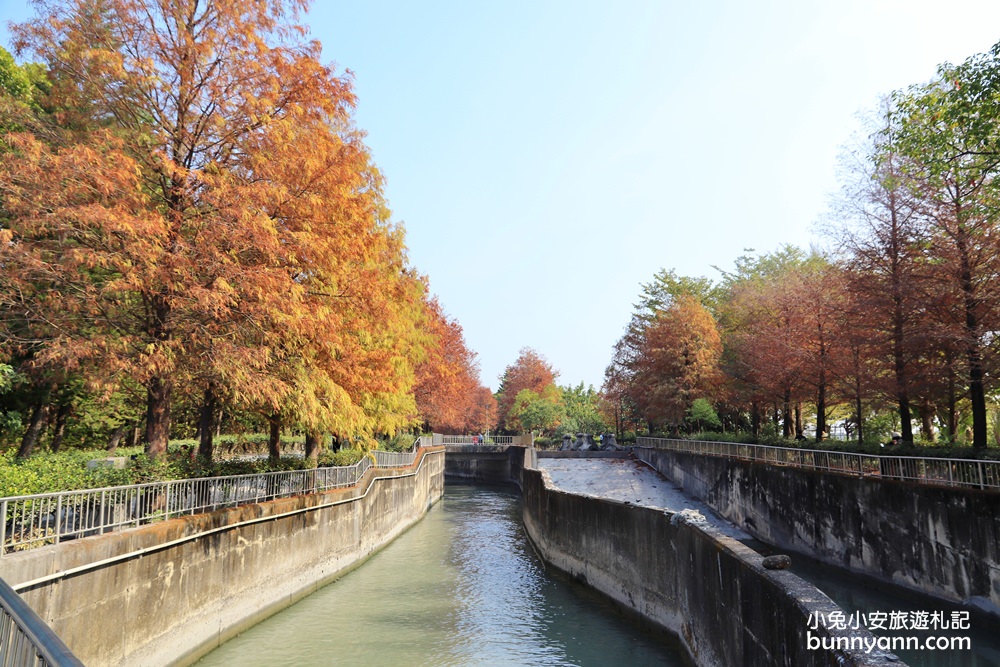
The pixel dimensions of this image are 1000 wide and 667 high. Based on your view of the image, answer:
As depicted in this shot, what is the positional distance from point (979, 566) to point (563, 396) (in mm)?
89634

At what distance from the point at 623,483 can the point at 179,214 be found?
3068 cm

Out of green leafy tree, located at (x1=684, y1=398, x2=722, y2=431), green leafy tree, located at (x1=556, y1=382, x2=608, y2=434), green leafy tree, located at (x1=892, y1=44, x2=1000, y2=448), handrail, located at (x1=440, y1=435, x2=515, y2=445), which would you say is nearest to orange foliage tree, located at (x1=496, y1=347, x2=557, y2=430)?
green leafy tree, located at (x1=556, y1=382, x2=608, y2=434)

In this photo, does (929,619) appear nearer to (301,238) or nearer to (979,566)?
(979,566)

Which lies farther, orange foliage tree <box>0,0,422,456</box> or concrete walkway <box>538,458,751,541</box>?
concrete walkway <box>538,458,751,541</box>

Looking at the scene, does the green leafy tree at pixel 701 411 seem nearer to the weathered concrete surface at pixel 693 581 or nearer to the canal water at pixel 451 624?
the weathered concrete surface at pixel 693 581

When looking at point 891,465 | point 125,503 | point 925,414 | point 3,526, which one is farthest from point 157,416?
point 925,414

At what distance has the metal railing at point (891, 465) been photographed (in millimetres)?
14250

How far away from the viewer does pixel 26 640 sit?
357 centimetres

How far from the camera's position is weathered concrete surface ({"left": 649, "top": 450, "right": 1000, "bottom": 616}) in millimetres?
13523

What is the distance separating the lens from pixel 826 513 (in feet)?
64.2

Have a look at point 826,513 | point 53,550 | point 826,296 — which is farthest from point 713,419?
point 53,550

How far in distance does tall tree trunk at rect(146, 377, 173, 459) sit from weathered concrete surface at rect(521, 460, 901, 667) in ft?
36.2

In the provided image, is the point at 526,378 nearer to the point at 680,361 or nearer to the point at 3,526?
the point at 680,361

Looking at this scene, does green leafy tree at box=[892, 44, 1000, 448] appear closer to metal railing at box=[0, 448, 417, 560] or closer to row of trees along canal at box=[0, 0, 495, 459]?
row of trees along canal at box=[0, 0, 495, 459]
